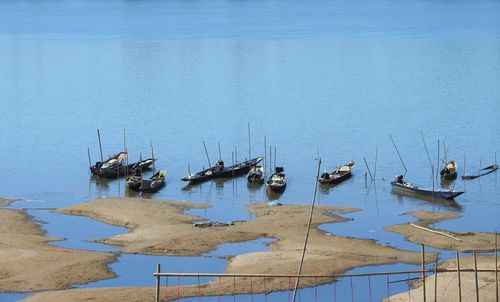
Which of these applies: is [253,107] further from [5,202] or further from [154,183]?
[5,202]

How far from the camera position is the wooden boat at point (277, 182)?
4666 centimetres

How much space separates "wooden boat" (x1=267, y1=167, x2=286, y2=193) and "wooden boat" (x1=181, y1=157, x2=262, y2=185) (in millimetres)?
2335

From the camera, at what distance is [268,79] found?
90688 mm

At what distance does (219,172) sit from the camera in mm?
49969

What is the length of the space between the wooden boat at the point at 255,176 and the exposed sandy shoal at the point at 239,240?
14.0 feet

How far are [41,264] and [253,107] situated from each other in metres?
42.7

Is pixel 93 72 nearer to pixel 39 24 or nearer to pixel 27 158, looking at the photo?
pixel 27 158

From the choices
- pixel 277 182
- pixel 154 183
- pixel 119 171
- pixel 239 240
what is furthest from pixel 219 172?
pixel 239 240

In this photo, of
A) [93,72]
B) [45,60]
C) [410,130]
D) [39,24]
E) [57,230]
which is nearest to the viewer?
[57,230]

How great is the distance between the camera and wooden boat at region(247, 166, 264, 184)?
158 ft

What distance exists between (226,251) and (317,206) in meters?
8.25

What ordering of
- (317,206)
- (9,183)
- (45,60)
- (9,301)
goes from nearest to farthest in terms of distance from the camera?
(9,301) < (317,206) < (9,183) < (45,60)

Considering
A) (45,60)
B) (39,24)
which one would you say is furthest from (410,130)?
(39,24)

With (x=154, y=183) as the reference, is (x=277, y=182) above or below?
above
